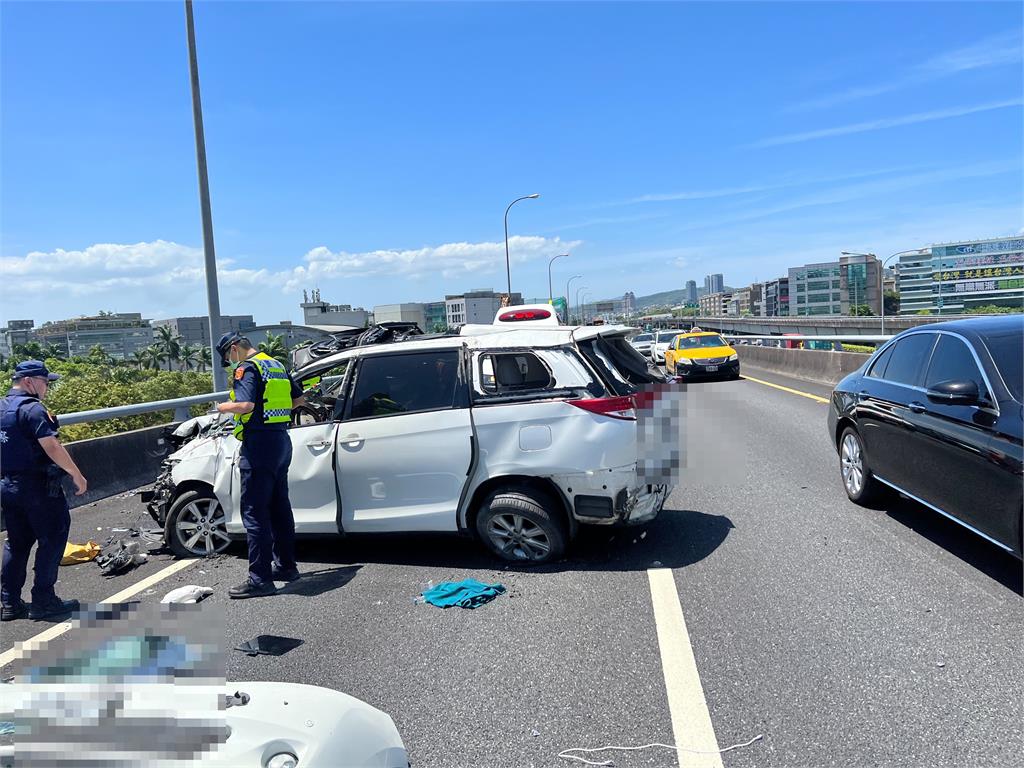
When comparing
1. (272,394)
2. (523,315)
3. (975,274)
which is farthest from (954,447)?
(975,274)

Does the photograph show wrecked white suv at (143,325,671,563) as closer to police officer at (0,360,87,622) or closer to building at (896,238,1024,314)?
police officer at (0,360,87,622)

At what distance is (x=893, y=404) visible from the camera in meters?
6.07

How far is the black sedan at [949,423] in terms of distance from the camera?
444cm

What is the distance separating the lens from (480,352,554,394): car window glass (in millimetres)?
5531

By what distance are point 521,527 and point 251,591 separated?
6.57ft

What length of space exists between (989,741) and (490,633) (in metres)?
2.50

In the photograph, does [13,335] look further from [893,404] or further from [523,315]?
[893,404]

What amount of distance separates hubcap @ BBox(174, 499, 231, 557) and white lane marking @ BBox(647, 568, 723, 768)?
3.67 m

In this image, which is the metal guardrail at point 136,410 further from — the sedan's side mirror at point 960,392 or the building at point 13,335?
the building at point 13,335

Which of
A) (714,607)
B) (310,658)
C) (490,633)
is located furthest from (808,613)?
(310,658)

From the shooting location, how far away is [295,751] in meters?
1.95

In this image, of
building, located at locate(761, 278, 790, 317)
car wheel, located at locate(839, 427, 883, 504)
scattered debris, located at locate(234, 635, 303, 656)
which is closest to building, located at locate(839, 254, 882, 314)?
building, located at locate(761, 278, 790, 317)

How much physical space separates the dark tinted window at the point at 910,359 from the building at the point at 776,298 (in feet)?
546

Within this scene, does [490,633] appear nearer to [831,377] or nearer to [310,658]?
[310,658]
